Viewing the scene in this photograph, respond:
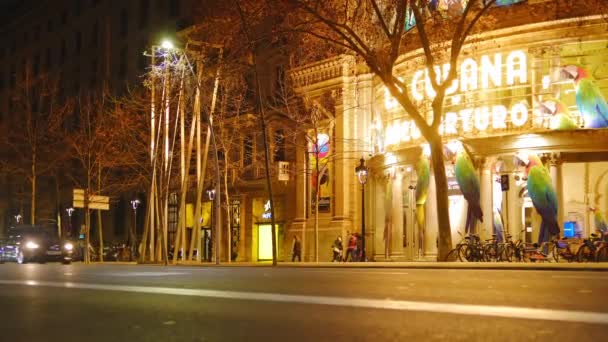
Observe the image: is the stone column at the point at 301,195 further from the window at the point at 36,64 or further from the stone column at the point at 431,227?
the window at the point at 36,64

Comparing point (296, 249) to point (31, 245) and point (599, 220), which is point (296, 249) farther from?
point (599, 220)

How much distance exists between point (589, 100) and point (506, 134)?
3.09 m

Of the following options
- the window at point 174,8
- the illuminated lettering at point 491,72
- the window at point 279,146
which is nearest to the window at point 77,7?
the window at point 174,8

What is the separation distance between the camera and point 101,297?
8352mm

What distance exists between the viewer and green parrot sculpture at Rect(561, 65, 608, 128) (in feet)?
89.4

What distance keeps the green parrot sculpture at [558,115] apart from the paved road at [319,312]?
19.7 meters

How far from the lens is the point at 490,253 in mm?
26734

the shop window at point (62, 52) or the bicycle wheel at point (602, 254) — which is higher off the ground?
the shop window at point (62, 52)

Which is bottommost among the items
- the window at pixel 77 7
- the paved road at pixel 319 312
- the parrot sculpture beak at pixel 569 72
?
the paved road at pixel 319 312

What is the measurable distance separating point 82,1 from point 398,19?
51715 millimetres

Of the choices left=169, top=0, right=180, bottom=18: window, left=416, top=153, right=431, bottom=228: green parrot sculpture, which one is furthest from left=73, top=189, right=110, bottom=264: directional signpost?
left=169, top=0, right=180, bottom=18: window

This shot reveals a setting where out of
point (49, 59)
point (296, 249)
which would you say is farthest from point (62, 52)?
point (296, 249)

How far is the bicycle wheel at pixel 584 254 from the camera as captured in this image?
81.6 feet

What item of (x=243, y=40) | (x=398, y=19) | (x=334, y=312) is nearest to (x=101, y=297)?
(x=334, y=312)
